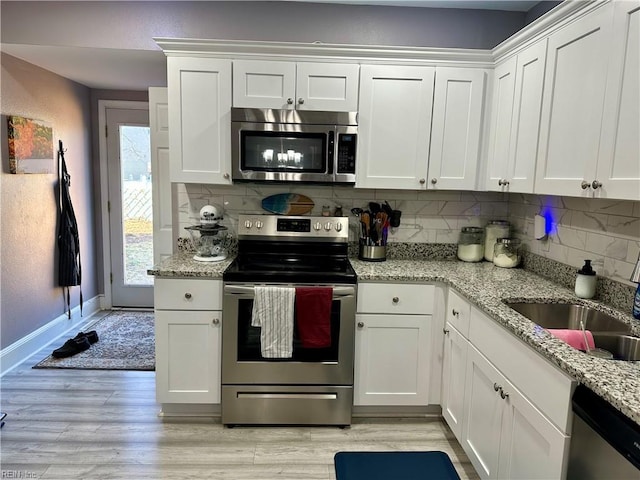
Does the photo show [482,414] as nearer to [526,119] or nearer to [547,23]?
[526,119]

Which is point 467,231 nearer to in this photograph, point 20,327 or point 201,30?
point 201,30

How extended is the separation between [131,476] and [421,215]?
91.1 inches

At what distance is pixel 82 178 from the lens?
4.10 metres

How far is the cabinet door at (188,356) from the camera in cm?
245

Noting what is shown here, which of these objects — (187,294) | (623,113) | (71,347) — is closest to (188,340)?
(187,294)

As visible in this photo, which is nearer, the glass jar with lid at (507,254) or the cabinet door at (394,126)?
the cabinet door at (394,126)

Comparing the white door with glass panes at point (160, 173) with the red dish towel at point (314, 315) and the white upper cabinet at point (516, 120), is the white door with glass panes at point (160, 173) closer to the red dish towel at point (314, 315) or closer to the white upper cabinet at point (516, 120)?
the red dish towel at point (314, 315)

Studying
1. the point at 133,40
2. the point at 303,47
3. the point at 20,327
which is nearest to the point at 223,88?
the point at 303,47

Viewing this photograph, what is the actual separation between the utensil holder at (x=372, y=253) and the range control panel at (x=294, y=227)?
14 cm

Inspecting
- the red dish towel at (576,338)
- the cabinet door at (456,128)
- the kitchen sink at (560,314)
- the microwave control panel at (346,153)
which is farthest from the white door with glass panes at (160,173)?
the red dish towel at (576,338)

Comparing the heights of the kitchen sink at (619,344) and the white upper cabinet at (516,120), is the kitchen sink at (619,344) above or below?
below

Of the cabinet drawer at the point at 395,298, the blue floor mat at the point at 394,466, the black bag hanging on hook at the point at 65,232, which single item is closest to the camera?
the blue floor mat at the point at 394,466

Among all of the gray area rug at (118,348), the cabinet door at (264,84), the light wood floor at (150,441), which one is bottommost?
the light wood floor at (150,441)

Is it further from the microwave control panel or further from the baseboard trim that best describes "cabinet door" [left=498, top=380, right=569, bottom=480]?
the baseboard trim
